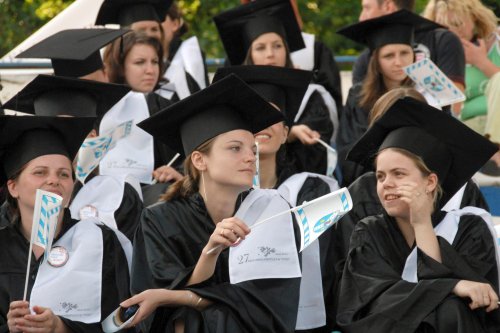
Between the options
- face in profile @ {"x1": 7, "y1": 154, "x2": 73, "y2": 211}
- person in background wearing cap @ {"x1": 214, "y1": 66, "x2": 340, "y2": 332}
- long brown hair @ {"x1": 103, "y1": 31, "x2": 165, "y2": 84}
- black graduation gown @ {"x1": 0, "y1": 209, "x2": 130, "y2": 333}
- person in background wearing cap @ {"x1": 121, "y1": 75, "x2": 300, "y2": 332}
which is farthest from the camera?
long brown hair @ {"x1": 103, "y1": 31, "x2": 165, "y2": 84}

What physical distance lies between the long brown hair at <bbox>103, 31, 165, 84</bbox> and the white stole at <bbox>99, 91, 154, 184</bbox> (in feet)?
1.35

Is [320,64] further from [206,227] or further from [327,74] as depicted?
[206,227]

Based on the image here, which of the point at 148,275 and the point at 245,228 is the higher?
the point at 245,228

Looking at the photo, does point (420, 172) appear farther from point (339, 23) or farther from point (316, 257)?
point (339, 23)

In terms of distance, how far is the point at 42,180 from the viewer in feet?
20.7

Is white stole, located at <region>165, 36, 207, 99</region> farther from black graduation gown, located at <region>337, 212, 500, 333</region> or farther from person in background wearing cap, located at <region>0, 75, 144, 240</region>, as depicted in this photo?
black graduation gown, located at <region>337, 212, 500, 333</region>

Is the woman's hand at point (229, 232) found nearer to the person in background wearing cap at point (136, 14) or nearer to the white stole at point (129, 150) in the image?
the white stole at point (129, 150)

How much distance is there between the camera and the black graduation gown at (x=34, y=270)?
20.1ft

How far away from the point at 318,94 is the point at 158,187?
1558 millimetres

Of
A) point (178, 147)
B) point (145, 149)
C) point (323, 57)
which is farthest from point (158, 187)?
point (323, 57)

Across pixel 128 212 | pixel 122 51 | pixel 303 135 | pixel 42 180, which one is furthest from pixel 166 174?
pixel 42 180

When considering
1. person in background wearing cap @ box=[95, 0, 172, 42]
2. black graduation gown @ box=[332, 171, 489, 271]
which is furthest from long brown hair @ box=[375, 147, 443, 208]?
person in background wearing cap @ box=[95, 0, 172, 42]

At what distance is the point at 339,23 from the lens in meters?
16.3

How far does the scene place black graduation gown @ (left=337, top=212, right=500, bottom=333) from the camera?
576cm
